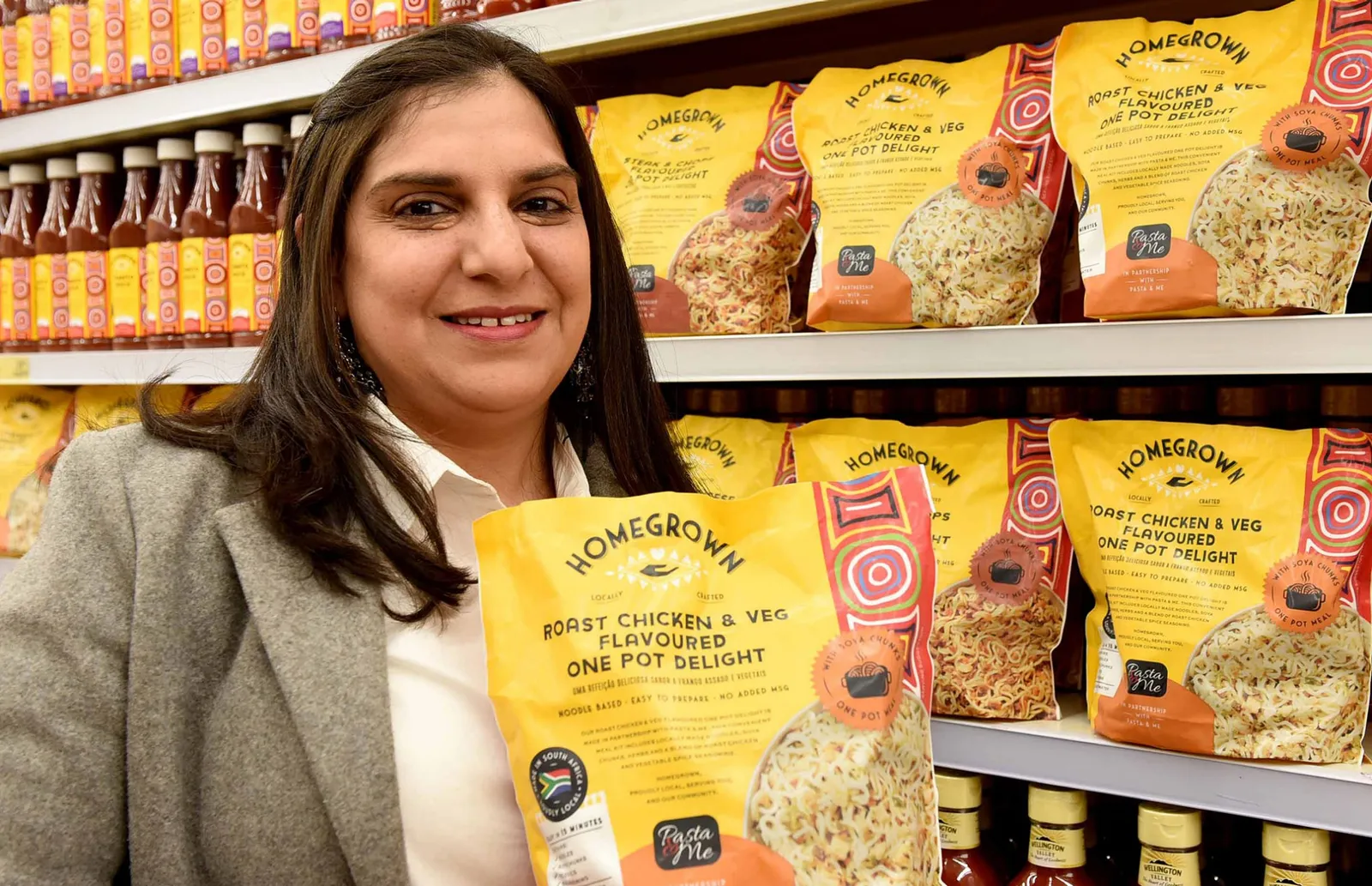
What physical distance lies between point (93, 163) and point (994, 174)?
1.75 metres

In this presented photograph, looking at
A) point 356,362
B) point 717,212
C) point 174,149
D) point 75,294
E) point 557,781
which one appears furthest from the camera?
point 75,294

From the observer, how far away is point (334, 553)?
942 millimetres

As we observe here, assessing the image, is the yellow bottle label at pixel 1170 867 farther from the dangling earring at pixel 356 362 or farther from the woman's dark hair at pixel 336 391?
the dangling earring at pixel 356 362

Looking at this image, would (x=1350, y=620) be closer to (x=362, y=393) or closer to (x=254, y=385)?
(x=362, y=393)

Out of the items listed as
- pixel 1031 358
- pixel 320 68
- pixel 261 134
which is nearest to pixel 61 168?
pixel 261 134

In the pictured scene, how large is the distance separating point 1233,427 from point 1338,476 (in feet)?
0.37

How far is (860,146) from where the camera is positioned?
53.6 inches

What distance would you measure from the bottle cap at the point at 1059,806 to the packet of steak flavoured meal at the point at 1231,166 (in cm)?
55

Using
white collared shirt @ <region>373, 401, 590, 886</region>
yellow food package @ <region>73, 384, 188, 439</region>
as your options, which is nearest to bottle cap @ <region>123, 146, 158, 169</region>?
yellow food package @ <region>73, 384, 188, 439</region>

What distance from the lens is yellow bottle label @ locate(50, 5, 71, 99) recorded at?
7.04ft

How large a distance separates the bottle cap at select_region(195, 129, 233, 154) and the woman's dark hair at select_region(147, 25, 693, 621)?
988mm

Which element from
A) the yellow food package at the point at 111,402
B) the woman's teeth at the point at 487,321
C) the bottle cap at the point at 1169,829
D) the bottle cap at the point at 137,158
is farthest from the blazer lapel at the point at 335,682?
the bottle cap at the point at 137,158

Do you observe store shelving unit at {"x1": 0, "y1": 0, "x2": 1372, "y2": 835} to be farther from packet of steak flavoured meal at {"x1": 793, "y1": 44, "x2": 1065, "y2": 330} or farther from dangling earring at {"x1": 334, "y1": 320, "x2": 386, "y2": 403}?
dangling earring at {"x1": 334, "y1": 320, "x2": 386, "y2": 403}

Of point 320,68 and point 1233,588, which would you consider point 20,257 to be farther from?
point 1233,588
